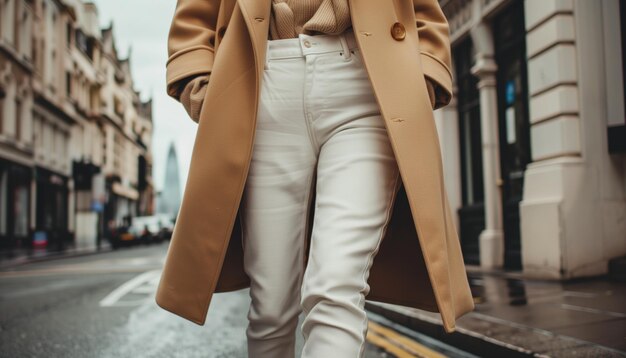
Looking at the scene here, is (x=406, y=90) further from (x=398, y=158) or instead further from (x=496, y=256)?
(x=496, y=256)

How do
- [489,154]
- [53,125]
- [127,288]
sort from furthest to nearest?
[53,125] < [489,154] < [127,288]

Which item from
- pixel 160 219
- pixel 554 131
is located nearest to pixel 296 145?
pixel 554 131

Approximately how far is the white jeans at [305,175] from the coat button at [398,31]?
0.45 feet

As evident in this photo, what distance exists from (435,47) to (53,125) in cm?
3324

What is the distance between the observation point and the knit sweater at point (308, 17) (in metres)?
1.78

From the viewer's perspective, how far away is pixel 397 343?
429 cm

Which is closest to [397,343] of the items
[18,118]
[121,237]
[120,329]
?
[120,329]

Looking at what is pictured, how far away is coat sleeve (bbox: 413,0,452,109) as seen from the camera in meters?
1.94

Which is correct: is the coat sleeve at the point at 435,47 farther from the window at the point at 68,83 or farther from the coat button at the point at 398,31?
the window at the point at 68,83

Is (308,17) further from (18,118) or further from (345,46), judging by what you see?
(18,118)

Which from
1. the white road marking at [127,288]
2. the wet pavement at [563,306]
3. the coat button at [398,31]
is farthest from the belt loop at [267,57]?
the white road marking at [127,288]

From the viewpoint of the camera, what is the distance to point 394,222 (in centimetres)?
204

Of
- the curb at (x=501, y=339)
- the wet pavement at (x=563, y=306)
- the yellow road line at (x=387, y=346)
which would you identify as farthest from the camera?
the yellow road line at (x=387, y=346)

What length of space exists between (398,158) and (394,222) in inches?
14.7
